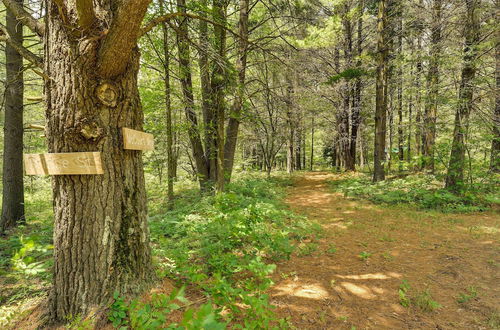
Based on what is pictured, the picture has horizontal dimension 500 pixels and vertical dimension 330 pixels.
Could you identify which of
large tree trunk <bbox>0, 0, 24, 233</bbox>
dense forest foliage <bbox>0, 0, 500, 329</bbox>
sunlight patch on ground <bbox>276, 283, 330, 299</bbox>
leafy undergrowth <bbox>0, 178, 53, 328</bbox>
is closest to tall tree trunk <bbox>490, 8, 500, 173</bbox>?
dense forest foliage <bbox>0, 0, 500, 329</bbox>

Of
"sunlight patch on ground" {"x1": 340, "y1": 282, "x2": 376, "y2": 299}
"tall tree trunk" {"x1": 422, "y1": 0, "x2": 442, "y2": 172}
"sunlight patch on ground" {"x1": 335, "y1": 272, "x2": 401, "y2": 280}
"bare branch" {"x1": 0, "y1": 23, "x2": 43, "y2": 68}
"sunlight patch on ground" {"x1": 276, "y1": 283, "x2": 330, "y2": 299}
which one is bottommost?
"sunlight patch on ground" {"x1": 340, "y1": 282, "x2": 376, "y2": 299}

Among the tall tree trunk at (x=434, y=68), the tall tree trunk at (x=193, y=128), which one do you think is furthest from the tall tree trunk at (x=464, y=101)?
the tall tree trunk at (x=193, y=128)

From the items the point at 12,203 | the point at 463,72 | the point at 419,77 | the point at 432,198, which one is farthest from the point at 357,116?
the point at 12,203

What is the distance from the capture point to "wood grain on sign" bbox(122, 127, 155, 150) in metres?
2.06

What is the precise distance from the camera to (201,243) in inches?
144

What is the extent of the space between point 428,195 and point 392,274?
5176 millimetres

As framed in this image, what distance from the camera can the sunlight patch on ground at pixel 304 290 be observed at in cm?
288

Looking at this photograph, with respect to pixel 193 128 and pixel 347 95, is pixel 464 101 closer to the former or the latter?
pixel 347 95

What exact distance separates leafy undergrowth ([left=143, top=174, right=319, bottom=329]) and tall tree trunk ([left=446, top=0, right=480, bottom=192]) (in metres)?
5.26

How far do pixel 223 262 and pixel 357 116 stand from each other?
42.5ft

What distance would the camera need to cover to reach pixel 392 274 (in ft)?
11.1

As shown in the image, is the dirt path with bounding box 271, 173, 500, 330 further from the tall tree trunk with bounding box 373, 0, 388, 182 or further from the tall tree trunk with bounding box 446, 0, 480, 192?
the tall tree trunk with bounding box 373, 0, 388, 182

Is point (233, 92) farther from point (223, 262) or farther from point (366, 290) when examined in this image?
point (366, 290)

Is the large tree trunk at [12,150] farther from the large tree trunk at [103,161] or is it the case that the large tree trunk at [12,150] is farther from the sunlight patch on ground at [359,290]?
the sunlight patch on ground at [359,290]
